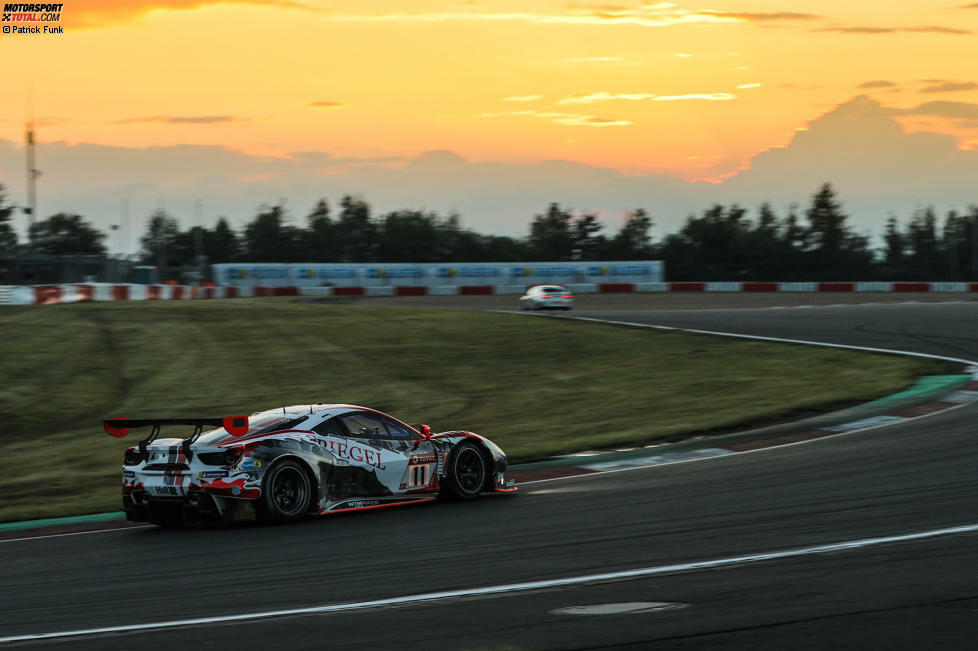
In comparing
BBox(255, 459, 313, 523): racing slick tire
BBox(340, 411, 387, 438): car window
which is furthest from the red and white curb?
BBox(255, 459, 313, 523): racing slick tire

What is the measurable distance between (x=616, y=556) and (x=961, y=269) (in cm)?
8396

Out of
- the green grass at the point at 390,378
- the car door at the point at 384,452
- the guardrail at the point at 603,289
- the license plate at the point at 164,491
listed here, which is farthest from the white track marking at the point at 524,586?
the guardrail at the point at 603,289

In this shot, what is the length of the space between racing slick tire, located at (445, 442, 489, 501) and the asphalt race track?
0.22 m

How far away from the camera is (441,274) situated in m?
59.6

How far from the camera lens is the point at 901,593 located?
5.84 meters

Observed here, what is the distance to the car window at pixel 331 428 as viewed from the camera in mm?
9727

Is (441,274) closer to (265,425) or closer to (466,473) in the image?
(466,473)

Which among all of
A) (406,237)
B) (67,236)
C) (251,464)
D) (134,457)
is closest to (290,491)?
(251,464)

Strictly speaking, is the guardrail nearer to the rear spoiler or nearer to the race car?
the race car

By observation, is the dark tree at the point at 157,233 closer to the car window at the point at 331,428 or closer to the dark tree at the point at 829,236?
the dark tree at the point at 829,236

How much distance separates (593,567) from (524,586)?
25.2 inches

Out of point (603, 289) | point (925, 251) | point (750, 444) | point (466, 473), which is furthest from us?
point (925, 251)

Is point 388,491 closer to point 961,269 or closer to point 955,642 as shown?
point 955,642

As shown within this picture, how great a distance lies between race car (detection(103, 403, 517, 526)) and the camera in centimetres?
913
